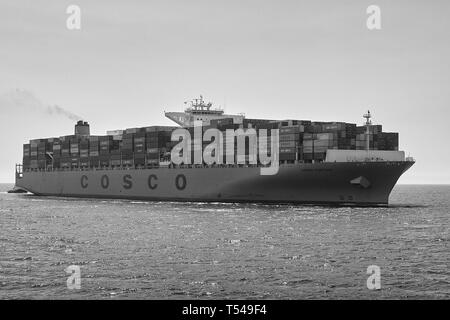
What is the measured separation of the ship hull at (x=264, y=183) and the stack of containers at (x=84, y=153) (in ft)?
16.4

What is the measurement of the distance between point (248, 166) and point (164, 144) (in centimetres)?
1660

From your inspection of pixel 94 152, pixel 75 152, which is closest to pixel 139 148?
pixel 94 152

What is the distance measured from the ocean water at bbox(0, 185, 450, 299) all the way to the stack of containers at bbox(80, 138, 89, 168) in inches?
1528

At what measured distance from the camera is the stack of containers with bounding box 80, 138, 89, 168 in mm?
91625

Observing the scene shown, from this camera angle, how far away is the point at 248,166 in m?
65.5

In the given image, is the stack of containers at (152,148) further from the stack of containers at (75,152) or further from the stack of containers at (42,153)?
the stack of containers at (42,153)

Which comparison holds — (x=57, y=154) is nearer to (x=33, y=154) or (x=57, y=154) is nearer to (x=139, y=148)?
(x=33, y=154)

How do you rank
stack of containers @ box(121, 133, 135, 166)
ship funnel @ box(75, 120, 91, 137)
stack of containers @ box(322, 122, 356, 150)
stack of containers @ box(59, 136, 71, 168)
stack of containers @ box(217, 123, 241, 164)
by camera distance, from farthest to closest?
1. ship funnel @ box(75, 120, 91, 137)
2. stack of containers @ box(59, 136, 71, 168)
3. stack of containers @ box(121, 133, 135, 166)
4. stack of containers @ box(217, 123, 241, 164)
5. stack of containers @ box(322, 122, 356, 150)

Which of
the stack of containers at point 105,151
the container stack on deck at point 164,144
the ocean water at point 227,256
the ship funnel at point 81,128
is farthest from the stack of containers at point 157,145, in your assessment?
the ship funnel at point 81,128

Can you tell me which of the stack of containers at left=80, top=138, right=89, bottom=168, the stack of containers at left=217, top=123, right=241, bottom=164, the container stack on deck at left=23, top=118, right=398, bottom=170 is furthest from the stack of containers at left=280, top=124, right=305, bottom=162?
the stack of containers at left=80, top=138, right=89, bottom=168

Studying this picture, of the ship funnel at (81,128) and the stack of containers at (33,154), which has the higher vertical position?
the ship funnel at (81,128)

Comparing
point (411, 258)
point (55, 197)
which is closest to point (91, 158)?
point (55, 197)

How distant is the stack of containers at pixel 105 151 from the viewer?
8744 centimetres

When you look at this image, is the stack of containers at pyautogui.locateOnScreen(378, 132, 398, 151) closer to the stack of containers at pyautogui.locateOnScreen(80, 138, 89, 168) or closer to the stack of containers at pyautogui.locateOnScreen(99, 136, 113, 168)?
the stack of containers at pyautogui.locateOnScreen(99, 136, 113, 168)
